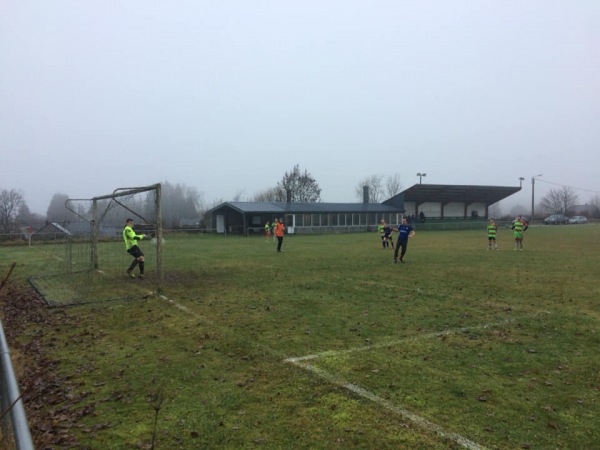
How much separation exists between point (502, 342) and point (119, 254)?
2169 centimetres

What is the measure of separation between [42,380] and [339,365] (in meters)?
3.92

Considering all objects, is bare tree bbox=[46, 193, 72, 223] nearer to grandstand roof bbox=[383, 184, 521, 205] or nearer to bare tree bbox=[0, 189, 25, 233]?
bare tree bbox=[0, 189, 25, 233]

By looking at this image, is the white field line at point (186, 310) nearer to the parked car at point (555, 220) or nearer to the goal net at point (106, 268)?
the goal net at point (106, 268)

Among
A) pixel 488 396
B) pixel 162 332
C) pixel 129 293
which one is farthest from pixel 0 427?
pixel 129 293

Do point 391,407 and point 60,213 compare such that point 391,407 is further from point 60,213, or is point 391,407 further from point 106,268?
point 60,213

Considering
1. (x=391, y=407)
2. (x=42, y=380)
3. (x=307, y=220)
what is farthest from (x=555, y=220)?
(x=42, y=380)

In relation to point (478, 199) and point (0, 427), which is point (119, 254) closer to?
point (0, 427)

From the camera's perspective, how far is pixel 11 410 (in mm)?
1776

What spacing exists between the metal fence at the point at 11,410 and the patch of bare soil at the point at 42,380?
1020 millimetres

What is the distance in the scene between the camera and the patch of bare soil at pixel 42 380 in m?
4.09

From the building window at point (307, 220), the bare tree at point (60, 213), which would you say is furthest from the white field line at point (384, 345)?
the building window at point (307, 220)

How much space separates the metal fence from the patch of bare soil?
1.02 metres

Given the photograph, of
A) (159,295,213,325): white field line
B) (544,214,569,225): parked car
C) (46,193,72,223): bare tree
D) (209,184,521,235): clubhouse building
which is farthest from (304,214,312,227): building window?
(544,214,569,225): parked car

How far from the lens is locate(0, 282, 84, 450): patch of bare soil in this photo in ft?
13.4
